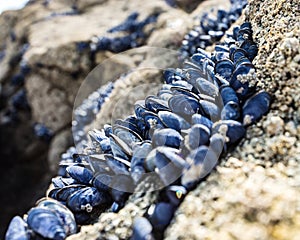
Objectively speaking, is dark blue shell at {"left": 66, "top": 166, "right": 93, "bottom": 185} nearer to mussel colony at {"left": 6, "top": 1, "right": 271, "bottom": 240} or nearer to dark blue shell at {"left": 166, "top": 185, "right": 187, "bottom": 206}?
mussel colony at {"left": 6, "top": 1, "right": 271, "bottom": 240}

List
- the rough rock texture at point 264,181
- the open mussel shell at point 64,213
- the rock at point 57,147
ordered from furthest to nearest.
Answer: the rock at point 57,147
the open mussel shell at point 64,213
the rough rock texture at point 264,181

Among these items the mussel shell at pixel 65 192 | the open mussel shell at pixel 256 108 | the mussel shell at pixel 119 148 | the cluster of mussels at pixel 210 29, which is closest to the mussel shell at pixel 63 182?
the mussel shell at pixel 65 192

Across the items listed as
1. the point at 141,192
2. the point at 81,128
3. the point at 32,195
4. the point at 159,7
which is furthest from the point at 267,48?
the point at 32,195

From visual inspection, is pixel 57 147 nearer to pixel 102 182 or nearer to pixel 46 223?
pixel 102 182

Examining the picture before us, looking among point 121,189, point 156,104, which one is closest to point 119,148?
point 121,189

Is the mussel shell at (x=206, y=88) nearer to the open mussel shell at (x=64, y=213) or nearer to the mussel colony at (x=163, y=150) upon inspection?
the mussel colony at (x=163, y=150)

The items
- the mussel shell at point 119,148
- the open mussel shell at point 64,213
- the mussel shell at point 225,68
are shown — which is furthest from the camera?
the mussel shell at point 225,68

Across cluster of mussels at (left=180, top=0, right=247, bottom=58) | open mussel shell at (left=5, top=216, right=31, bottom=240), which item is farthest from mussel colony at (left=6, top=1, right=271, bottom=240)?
cluster of mussels at (left=180, top=0, right=247, bottom=58)
